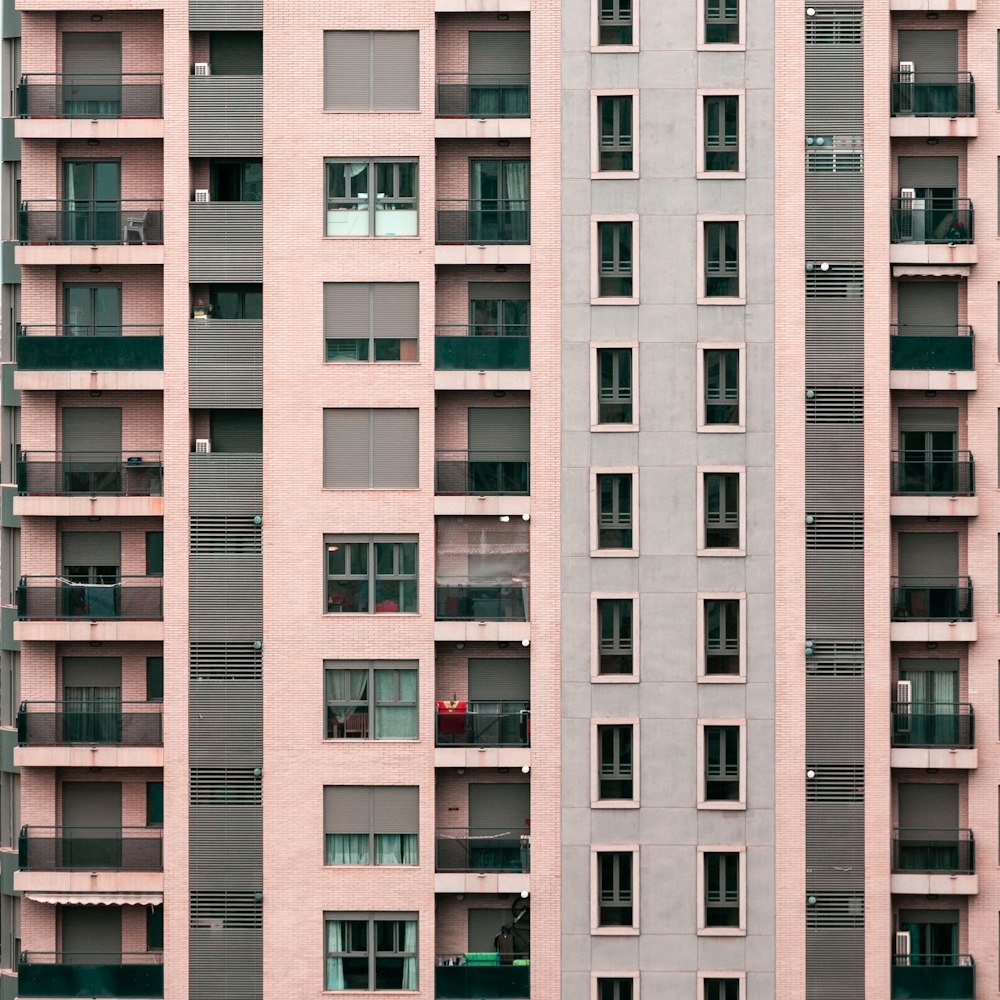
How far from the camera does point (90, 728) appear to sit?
39938 mm

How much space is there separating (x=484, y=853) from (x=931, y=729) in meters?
12.0

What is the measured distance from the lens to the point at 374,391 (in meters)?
39.5

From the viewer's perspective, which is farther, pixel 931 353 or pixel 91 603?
pixel 91 603

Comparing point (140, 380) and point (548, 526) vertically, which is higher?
point (140, 380)

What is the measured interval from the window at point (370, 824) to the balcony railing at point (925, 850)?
12.6 meters

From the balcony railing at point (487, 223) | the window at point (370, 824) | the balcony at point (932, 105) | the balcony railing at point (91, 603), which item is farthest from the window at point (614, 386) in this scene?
the balcony railing at point (91, 603)

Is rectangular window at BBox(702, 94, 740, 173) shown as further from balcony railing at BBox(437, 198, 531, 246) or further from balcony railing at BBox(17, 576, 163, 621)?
balcony railing at BBox(17, 576, 163, 621)

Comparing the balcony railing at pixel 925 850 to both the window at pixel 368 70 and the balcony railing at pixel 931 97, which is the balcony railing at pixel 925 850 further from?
the window at pixel 368 70

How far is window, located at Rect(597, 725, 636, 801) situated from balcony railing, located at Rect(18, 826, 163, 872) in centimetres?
1162

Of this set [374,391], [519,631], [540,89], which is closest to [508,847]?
[519,631]

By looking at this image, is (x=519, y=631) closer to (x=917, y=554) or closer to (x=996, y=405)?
(x=917, y=554)

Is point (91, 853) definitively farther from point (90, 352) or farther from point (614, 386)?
point (614, 386)

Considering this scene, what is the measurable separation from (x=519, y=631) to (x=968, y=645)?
11.8 meters

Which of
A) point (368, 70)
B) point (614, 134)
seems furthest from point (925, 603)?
point (368, 70)
